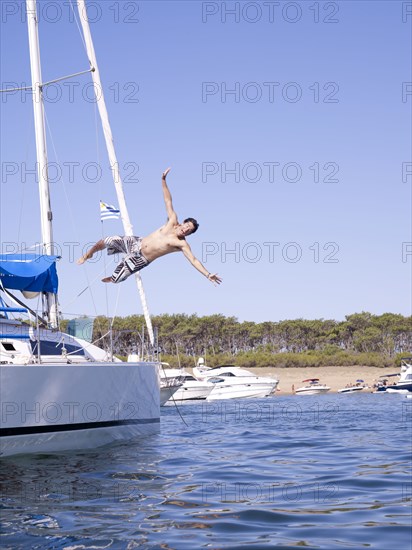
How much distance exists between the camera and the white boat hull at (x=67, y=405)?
1198 centimetres

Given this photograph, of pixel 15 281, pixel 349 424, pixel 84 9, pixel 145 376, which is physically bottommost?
pixel 349 424

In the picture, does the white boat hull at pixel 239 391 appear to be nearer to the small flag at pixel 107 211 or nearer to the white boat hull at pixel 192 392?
the white boat hull at pixel 192 392

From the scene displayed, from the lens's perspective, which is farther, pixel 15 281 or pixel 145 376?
pixel 145 376

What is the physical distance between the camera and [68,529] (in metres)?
7.00

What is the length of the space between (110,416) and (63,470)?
2923 mm

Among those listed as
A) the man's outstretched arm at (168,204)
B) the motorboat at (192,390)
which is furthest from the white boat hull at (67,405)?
the motorboat at (192,390)

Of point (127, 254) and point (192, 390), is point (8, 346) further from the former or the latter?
point (192, 390)

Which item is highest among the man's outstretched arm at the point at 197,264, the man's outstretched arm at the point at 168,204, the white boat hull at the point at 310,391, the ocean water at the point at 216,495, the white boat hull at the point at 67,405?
the man's outstretched arm at the point at 168,204

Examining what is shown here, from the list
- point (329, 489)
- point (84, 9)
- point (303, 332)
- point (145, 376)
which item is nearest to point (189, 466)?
point (329, 489)

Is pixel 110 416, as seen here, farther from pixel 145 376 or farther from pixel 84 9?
pixel 84 9

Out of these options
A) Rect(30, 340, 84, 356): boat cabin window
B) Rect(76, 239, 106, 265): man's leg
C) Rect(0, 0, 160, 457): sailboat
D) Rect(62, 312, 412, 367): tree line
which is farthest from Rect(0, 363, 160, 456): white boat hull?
Rect(62, 312, 412, 367): tree line

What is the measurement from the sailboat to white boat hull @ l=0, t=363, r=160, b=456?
16 millimetres

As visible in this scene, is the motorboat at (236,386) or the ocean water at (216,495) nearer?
the ocean water at (216,495)

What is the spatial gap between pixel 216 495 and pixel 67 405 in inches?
193
